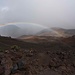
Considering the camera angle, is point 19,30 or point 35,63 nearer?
point 35,63

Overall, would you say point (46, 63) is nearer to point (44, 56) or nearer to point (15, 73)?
point (44, 56)

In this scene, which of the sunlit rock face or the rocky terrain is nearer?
the rocky terrain

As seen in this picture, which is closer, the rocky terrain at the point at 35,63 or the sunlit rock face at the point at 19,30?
the rocky terrain at the point at 35,63

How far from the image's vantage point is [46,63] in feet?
82.8

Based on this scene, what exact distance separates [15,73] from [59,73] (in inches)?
170

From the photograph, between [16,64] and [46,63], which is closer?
[16,64]

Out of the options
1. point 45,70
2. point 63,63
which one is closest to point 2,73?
point 45,70

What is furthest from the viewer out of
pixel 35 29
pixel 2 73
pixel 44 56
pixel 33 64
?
pixel 35 29

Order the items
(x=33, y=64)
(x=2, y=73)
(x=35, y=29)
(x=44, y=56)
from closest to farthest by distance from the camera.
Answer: (x=2, y=73) → (x=33, y=64) → (x=44, y=56) → (x=35, y=29)

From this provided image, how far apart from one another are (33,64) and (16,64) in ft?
5.98

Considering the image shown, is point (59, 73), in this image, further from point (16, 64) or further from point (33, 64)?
point (16, 64)

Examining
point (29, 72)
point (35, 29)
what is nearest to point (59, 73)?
point (29, 72)

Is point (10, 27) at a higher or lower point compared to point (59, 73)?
higher

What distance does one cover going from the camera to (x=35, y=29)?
74.4m
